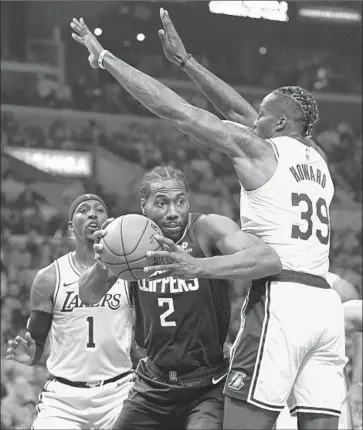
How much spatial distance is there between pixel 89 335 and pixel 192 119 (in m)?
2.23

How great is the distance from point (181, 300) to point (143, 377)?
0.47m

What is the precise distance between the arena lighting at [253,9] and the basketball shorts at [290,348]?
11.9 meters

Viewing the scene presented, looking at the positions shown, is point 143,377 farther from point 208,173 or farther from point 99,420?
point 208,173

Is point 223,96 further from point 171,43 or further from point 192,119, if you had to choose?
point 192,119

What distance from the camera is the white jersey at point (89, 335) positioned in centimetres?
582

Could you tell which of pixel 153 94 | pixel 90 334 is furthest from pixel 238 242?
pixel 90 334

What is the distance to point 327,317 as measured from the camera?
406 cm

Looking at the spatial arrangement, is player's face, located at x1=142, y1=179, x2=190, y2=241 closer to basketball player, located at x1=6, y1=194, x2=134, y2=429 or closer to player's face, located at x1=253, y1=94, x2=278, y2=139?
player's face, located at x1=253, y1=94, x2=278, y2=139

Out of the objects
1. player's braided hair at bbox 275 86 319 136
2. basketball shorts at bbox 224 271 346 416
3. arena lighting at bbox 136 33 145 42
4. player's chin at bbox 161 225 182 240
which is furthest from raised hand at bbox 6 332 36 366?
arena lighting at bbox 136 33 145 42

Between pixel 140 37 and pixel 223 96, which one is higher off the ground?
pixel 140 37

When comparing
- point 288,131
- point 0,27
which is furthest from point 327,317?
point 0,27

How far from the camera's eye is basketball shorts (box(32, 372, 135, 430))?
5668mm

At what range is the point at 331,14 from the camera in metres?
17.0

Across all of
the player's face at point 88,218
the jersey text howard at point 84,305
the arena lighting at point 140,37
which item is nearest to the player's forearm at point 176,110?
the player's face at point 88,218
